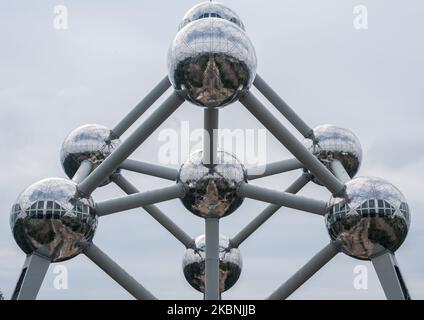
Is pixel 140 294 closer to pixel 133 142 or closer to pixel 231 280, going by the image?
pixel 133 142

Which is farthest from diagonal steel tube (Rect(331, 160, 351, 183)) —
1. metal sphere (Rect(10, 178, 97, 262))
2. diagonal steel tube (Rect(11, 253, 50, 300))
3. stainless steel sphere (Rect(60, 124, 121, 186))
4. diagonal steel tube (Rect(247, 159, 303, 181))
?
diagonal steel tube (Rect(11, 253, 50, 300))

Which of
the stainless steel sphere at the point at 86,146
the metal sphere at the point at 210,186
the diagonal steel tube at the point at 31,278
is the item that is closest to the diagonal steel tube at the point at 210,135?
the metal sphere at the point at 210,186

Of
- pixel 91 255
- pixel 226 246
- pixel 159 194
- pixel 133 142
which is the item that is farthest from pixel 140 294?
pixel 226 246

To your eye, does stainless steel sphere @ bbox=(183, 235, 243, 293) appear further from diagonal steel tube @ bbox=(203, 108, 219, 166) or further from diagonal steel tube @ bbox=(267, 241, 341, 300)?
diagonal steel tube @ bbox=(203, 108, 219, 166)

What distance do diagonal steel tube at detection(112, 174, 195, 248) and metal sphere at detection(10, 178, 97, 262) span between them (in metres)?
3.03

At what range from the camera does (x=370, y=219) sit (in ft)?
31.3

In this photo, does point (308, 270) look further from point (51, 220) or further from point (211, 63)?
point (51, 220)

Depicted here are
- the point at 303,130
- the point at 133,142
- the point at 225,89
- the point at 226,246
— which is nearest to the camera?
the point at 225,89

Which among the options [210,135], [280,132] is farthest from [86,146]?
[280,132]

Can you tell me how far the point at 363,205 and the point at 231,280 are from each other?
515 centimetres

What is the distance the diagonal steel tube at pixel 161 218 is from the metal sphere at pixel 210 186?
238 centimetres

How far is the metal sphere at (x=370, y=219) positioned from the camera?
376 inches
